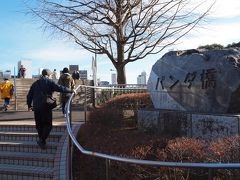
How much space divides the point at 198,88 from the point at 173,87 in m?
0.84

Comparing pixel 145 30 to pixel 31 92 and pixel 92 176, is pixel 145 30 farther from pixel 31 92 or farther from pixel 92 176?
pixel 92 176

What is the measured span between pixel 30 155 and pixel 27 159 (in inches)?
8.4

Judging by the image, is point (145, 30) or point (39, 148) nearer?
point (39, 148)

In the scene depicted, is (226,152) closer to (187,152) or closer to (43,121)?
(187,152)

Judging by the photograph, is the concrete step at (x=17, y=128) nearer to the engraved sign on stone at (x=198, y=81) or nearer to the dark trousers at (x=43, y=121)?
the dark trousers at (x=43, y=121)

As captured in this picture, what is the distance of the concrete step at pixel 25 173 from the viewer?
900 centimetres

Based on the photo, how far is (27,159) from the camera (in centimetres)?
988

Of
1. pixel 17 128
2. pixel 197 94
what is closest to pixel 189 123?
pixel 197 94

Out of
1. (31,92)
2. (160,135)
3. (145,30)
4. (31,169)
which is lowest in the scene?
(31,169)

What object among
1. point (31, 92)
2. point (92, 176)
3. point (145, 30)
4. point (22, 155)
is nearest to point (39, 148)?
point (22, 155)

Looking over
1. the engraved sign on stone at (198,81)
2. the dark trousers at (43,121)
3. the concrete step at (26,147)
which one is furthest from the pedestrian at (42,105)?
the engraved sign on stone at (198,81)

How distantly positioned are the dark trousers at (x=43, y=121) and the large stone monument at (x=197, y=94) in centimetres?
211

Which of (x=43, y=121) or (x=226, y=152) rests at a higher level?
(x=43, y=121)

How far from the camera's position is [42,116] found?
1002 cm
